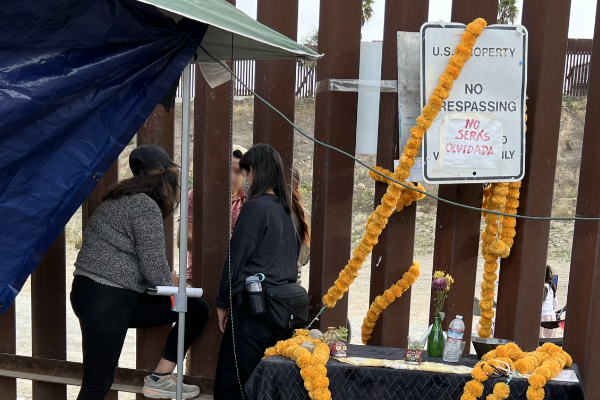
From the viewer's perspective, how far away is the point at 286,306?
321 centimetres

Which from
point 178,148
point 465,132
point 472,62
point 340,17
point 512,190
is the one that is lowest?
point 178,148

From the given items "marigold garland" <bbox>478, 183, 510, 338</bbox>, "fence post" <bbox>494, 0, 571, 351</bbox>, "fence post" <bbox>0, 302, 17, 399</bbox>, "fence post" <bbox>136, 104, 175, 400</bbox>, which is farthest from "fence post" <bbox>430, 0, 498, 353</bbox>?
"fence post" <bbox>0, 302, 17, 399</bbox>

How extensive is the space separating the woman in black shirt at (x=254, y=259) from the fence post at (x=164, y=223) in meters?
0.70

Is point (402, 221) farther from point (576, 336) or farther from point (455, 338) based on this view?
point (576, 336)

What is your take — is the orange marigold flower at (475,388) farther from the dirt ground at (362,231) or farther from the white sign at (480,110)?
the dirt ground at (362,231)

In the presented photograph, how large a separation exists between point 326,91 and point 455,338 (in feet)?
4.86

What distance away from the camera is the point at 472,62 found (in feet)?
10.4

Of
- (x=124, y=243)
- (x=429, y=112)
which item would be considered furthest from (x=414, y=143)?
(x=124, y=243)

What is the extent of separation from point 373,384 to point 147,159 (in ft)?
5.33

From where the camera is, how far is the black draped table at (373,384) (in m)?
2.75

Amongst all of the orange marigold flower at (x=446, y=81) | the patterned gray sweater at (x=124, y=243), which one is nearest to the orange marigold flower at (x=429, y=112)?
the orange marigold flower at (x=446, y=81)

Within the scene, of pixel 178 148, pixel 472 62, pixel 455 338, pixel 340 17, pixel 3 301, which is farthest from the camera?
pixel 178 148

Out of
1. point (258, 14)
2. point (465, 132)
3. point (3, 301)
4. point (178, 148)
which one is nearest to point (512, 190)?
point (465, 132)

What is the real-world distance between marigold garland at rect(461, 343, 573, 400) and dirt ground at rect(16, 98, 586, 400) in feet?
3.58
